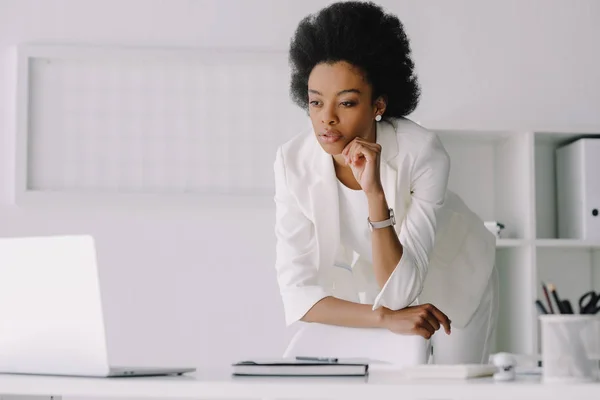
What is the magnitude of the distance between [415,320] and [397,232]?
1.26 feet

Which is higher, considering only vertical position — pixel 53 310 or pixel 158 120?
pixel 158 120

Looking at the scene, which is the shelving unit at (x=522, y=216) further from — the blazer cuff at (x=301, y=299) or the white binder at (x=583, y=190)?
the blazer cuff at (x=301, y=299)

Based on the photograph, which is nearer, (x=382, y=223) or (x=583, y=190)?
(x=382, y=223)

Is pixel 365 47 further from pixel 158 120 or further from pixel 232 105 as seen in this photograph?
pixel 158 120

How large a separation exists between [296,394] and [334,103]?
131 cm

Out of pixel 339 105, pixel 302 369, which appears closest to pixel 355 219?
pixel 339 105

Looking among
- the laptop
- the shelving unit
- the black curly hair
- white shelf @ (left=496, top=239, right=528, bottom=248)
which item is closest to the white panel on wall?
the shelving unit

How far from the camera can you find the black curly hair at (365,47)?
250cm

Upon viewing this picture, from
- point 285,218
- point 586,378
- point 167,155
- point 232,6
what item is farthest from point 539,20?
Result: point 586,378

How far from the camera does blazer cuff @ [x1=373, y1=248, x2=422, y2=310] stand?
222cm

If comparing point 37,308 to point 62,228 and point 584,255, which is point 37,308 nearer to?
point 62,228

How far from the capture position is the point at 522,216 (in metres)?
3.62

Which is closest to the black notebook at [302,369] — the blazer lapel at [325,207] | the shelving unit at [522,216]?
the blazer lapel at [325,207]

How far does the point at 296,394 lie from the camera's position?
48.6 inches
